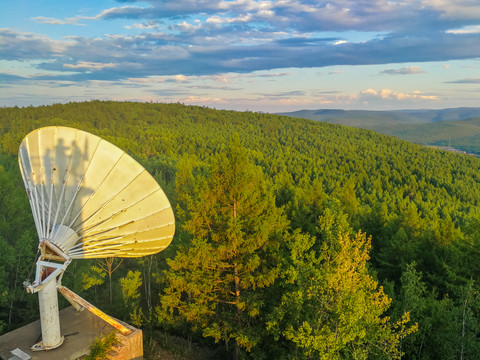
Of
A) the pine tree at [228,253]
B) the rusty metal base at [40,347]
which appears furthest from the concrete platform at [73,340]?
the pine tree at [228,253]

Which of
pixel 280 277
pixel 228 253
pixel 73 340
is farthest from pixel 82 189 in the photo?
pixel 280 277

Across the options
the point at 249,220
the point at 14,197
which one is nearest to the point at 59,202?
the point at 249,220

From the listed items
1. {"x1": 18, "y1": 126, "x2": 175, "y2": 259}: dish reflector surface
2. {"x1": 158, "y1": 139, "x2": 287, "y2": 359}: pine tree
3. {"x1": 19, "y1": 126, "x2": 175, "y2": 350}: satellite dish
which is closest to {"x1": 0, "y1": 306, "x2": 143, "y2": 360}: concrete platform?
{"x1": 19, "y1": 126, "x2": 175, "y2": 350}: satellite dish

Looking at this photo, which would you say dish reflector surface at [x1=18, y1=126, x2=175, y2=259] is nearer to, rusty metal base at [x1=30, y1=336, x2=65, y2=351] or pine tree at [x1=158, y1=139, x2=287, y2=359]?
pine tree at [x1=158, y1=139, x2=287, y2=359]

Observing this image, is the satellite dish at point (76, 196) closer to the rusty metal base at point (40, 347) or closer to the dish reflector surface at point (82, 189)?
the dish reflector surface at point (82, 189)

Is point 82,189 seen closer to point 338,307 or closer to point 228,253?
point 228,253

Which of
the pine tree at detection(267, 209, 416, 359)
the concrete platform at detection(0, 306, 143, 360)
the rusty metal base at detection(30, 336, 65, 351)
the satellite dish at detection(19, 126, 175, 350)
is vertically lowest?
the concrete platform at detection(0, 306, 143, 360)

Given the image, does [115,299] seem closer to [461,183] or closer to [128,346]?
[128,346]
